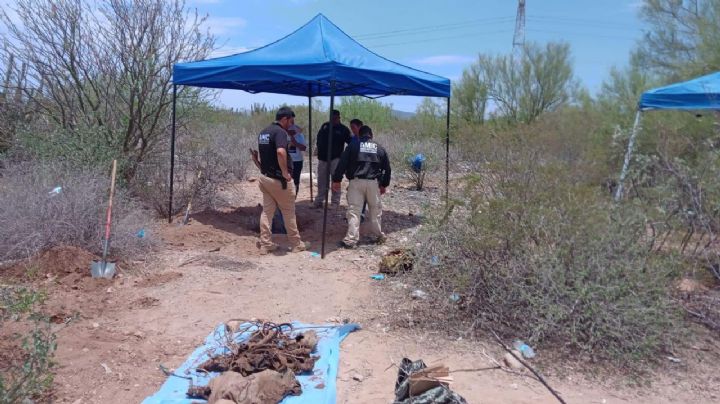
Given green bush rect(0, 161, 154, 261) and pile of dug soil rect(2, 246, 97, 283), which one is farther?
green bush rect(0, 161, 154, 261)

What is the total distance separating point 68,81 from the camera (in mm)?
8453

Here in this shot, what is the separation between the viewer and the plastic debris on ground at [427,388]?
10.3 feet

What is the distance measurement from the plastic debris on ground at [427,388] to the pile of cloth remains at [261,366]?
64 centimetres

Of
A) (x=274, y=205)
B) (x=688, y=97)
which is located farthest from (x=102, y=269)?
(x=688, y=97)

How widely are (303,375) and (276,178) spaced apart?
10.6 feet

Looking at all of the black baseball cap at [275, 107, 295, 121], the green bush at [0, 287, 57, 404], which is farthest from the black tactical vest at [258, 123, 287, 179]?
the green bush at [0, 287, 57, 404]

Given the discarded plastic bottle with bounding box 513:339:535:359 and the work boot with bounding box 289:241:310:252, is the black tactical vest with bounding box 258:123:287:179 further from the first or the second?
the discarded plastic bottle with bounding box 513:339:535:359

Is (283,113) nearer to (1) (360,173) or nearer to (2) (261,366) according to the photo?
(1) (360,173)

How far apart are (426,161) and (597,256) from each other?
8.08 m

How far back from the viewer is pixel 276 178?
6406mm

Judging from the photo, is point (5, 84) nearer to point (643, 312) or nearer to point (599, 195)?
point (599, 195)

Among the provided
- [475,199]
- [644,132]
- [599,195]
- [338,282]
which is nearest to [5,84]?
[338,282]

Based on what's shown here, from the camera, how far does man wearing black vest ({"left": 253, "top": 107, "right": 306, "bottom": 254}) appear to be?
630 cm

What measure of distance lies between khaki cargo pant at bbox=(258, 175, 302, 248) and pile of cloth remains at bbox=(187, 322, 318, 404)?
2355 mm
